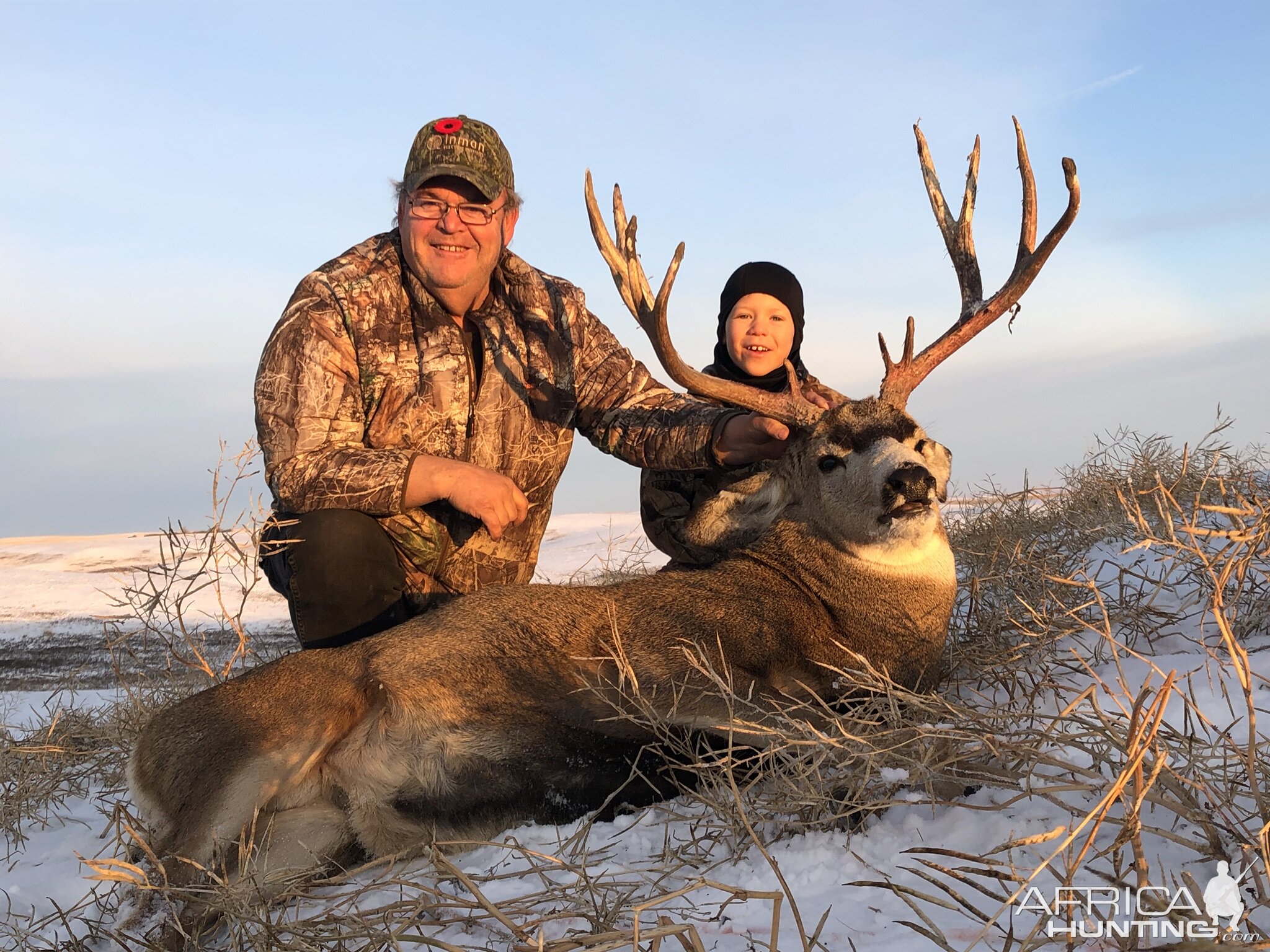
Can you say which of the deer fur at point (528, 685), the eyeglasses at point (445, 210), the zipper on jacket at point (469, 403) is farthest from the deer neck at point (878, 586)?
the eyeglasses at point (445, 210)

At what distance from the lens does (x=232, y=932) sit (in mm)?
2617

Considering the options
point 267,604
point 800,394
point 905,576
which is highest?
point 800,394

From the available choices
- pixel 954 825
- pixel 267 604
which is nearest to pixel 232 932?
pixel 954 825

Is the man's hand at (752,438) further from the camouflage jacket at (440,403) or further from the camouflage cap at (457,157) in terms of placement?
the camouflage cap at (457,157)

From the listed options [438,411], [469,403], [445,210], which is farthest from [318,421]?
[445,210]

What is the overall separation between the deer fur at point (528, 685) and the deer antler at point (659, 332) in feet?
1.09

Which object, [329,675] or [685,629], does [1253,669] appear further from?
[329,675]

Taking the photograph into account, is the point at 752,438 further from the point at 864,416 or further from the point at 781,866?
the point at 781,866

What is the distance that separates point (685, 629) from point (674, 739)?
0.57 m

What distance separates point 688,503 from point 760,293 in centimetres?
141

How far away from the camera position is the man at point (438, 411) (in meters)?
4.77

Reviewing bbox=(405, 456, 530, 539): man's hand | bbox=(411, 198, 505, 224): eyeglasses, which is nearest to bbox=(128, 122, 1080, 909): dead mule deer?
bbox=(405, 456, 530, 539): man's hand

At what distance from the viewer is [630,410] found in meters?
5.58

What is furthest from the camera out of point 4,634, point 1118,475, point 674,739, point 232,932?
point 4,634
